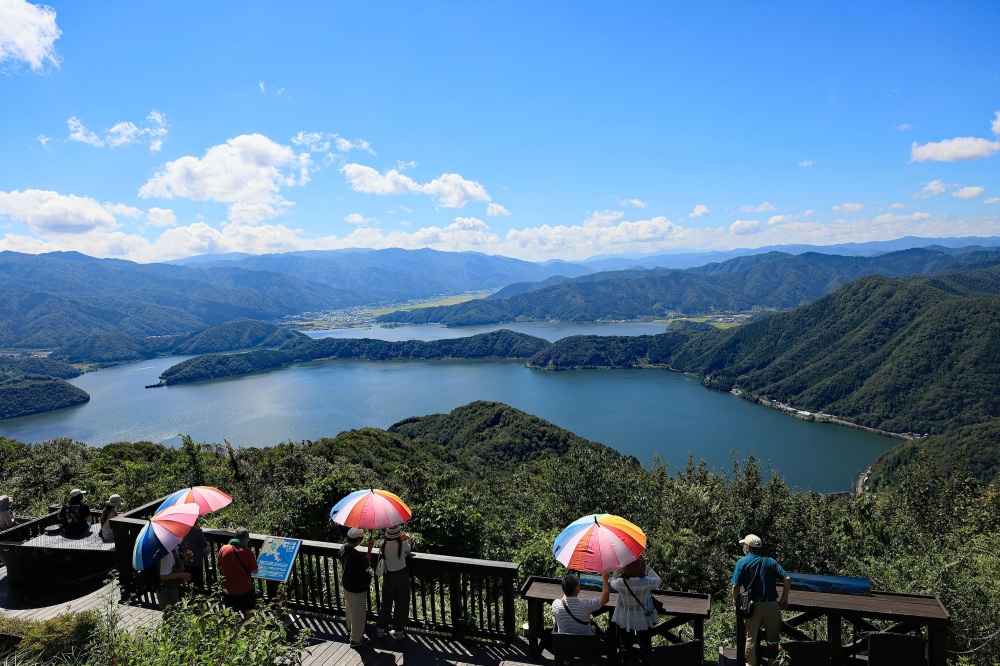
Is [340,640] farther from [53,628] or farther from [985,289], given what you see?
[985,289]

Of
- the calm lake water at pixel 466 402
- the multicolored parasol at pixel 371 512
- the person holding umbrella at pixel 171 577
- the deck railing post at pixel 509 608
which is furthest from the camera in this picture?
the calm lake water at pixel 466 402

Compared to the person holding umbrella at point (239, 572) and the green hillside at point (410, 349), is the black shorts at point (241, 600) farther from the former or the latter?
the green hillside at point (410, 349)

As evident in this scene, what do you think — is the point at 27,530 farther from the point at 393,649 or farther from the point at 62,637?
the point at 393,649

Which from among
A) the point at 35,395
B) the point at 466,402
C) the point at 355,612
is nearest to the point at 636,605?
the point at 355,612

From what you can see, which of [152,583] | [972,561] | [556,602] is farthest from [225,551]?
[972,561]

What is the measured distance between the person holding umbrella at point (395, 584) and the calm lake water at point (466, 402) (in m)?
52.0

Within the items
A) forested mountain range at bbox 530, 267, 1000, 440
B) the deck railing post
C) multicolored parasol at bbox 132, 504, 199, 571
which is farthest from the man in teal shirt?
forested mountain range at bbox 530, 267, 1000, 440

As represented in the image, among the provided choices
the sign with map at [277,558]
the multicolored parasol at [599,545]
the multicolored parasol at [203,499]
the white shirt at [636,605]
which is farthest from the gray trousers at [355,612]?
the white shirt at [636,605]

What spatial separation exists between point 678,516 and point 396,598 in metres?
6.95

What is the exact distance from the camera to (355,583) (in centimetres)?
531

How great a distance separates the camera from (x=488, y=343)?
608 ft

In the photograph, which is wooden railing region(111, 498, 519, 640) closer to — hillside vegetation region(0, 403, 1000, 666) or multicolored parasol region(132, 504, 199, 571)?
multicolored parasol region(132, 504, 199, 571)

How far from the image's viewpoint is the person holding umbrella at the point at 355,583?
5316 mm

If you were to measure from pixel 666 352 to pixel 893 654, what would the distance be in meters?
168
